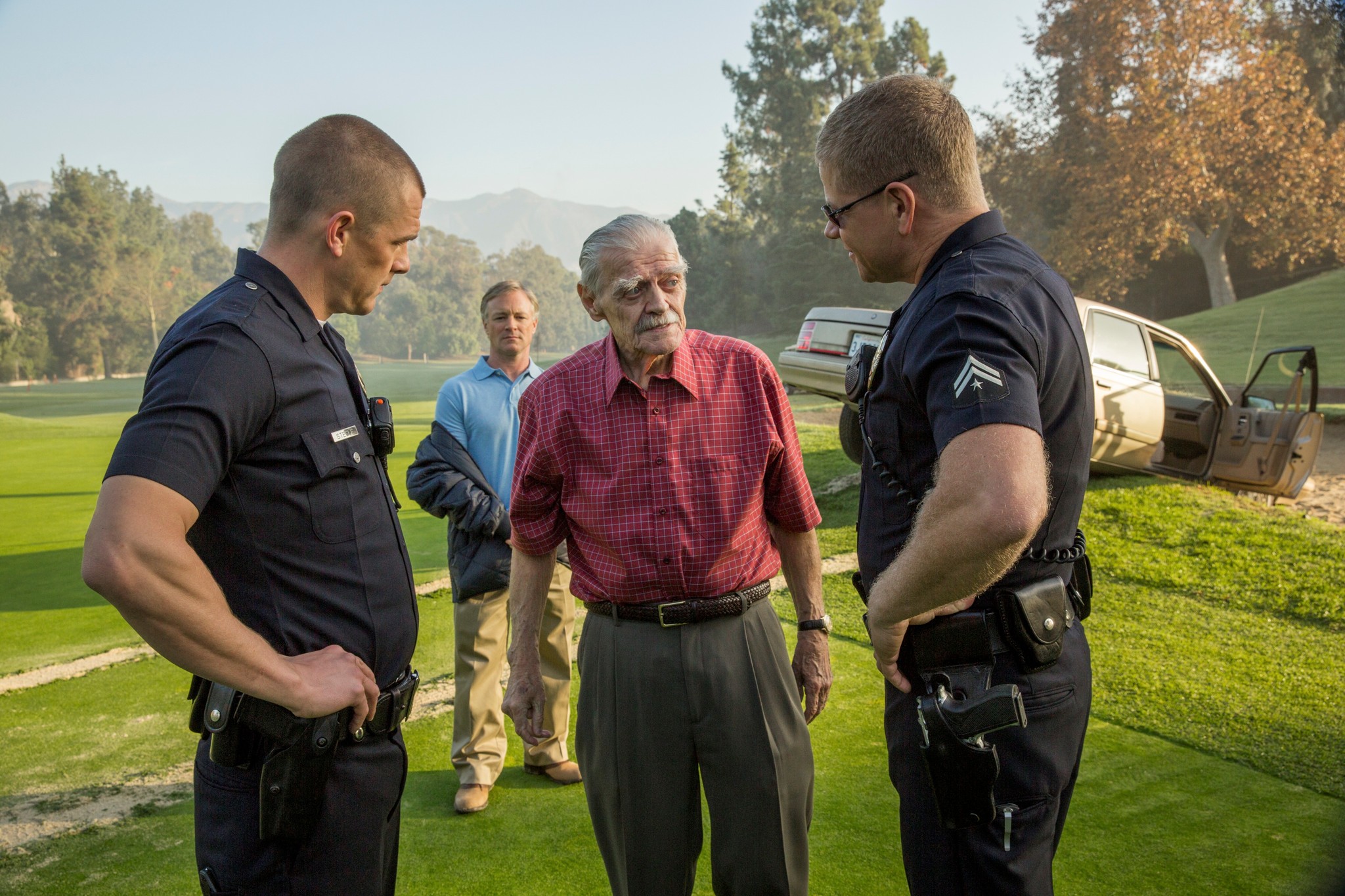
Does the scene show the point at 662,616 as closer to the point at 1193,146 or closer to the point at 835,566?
the point at 835,566

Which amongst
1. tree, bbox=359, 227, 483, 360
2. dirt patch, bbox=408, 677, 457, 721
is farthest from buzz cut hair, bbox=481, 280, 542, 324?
tree, bbox=359, 227, 483, 360

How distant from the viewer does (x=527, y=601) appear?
99.0 inches

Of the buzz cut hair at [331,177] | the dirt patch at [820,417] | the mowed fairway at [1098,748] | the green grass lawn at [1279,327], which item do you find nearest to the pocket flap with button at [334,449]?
the buzz cut hair at [331,177]

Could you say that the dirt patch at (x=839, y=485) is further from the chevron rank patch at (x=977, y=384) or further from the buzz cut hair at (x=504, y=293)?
the chevron rank patch at (x=977, y=384)

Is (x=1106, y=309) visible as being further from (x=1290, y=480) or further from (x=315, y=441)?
(x=315, y=441)

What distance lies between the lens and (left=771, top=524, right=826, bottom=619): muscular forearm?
8.28 feet

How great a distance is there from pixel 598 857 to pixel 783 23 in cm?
5421

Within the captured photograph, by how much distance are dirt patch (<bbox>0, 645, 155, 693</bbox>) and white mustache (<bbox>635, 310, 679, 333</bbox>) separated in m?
4.91

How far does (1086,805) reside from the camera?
3.47 meters

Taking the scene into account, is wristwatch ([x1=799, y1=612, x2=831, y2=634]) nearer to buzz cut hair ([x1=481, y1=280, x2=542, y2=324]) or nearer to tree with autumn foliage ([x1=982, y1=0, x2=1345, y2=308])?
buzz cut hair ([x1=481, y1=280, x2=542, y2=324])

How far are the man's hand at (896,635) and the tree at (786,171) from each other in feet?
139

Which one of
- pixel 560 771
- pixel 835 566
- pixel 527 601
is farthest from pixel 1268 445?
pixel 527 601

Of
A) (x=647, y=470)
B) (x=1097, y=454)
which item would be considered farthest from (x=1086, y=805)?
(x=1097, y=454)

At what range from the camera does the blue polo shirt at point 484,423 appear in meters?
4.10
